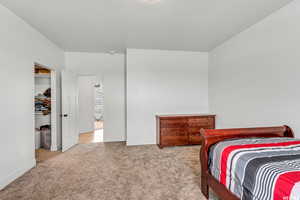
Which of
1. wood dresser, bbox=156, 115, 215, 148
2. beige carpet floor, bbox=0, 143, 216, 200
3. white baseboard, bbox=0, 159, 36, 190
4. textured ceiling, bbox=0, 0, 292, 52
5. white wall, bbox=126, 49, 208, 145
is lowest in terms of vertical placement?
beige carpet floor, bbox=0, 143, 216, 200

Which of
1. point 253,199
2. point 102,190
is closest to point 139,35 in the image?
point 102,190

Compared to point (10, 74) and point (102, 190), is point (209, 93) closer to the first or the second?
point (102, 190)

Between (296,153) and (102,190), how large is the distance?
7.18 ft

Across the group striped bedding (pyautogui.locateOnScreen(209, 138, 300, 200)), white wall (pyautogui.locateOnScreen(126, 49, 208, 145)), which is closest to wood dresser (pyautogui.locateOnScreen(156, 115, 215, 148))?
white wall (pyautogui.locateOnScreen(126, 49, 208, 145))

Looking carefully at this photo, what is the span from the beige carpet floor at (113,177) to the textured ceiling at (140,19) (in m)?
2.54

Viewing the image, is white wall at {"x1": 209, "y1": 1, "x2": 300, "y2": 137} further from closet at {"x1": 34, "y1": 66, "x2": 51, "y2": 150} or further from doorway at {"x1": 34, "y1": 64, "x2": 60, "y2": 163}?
closet at {"x1": 34, "y1": 66, "x2": 51, "y2": 150}

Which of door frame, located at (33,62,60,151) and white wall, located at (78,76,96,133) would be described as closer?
door frame, located at (33,62,60,151)

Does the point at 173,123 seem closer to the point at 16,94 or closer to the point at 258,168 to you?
the point at 258,168

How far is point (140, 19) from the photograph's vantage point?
2645 mm

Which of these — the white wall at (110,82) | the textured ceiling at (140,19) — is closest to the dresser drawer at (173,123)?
the white wall at (110,82)

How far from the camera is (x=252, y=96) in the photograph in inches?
114

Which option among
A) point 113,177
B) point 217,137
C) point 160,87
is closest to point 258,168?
point 217,137

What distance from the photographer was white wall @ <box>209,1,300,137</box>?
7.16 feet

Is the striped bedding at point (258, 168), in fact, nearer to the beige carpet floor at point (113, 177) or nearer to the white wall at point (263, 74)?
the beige carpet floor at point (113, 177)
